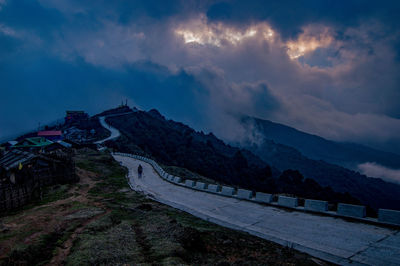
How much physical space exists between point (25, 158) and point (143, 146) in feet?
224

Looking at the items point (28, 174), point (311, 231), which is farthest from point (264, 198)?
point (28, 174)

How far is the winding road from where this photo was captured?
28.6 ft

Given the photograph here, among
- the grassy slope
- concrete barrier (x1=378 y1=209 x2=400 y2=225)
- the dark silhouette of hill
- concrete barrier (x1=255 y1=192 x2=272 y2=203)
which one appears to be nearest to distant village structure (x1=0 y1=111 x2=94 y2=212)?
the grassy slope

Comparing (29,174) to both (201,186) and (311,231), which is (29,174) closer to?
(201,186)

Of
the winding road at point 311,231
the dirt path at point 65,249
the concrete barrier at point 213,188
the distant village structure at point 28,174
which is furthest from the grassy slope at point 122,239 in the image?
the concrete barrier at point 213,188

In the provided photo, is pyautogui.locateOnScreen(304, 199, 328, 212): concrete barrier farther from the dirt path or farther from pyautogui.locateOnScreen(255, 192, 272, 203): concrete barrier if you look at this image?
the dirt path

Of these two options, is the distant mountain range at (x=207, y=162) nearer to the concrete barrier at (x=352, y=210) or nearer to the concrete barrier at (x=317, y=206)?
the concrete barrier at (x=317, y=206)

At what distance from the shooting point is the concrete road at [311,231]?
8.71 metres

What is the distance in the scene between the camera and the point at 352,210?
1243 cm

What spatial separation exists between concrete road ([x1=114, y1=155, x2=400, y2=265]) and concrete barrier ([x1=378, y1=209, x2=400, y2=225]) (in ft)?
1.82

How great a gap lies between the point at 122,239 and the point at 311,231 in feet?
29.4

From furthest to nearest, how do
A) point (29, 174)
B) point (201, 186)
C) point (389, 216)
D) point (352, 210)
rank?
point (29, 174)
point (201, 186)
point (352, 210)
point (389, 216)

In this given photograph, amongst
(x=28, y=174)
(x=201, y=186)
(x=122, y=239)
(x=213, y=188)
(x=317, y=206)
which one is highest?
(x=317, y=206)

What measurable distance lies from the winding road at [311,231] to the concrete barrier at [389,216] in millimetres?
520
